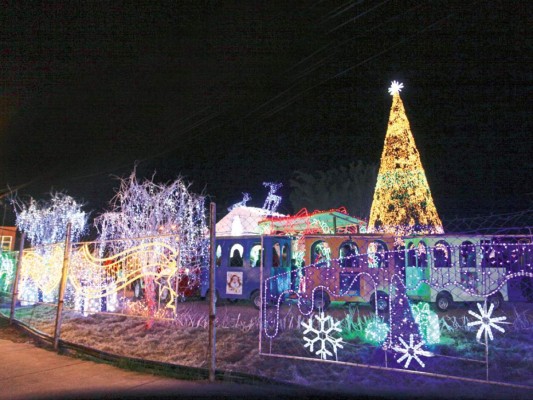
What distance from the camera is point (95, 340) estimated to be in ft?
27.4

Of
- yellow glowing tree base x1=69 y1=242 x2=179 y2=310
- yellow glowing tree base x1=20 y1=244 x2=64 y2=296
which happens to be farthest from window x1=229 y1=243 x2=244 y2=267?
yellow glowing tree base x1=20 y1=244 x2=64 y2=296

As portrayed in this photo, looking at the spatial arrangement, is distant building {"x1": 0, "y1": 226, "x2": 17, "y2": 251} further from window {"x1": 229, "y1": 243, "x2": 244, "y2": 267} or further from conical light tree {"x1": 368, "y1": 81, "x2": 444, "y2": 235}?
conical light tree {"x1": 368, "y1": 81, "x2": 444, "y2": 235}

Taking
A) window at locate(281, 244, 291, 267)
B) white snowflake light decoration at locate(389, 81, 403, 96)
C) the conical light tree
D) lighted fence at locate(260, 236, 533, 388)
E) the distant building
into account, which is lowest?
lighted fence at locate(260, 236, 533, 388)

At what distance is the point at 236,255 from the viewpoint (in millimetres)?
14219

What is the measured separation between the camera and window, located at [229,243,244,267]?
14016 mm

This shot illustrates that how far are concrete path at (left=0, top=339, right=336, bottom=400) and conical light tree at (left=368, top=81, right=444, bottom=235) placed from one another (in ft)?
27.6

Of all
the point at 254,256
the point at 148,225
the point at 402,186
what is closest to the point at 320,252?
the point at 254,256

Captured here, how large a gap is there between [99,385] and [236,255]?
8889mm

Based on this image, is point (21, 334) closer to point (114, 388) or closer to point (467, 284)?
point (114, 388)

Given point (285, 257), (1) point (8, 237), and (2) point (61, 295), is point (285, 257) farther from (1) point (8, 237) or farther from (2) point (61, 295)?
(1) point (8, 237)

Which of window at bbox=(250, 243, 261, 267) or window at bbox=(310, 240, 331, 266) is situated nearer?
window at bbox=(310, 240, 331, 266)

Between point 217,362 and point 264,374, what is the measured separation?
3.15ft

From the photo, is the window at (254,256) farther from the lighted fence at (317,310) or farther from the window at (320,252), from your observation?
the window at (320,252)

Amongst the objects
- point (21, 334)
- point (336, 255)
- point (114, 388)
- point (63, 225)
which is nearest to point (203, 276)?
point (336, 255)
